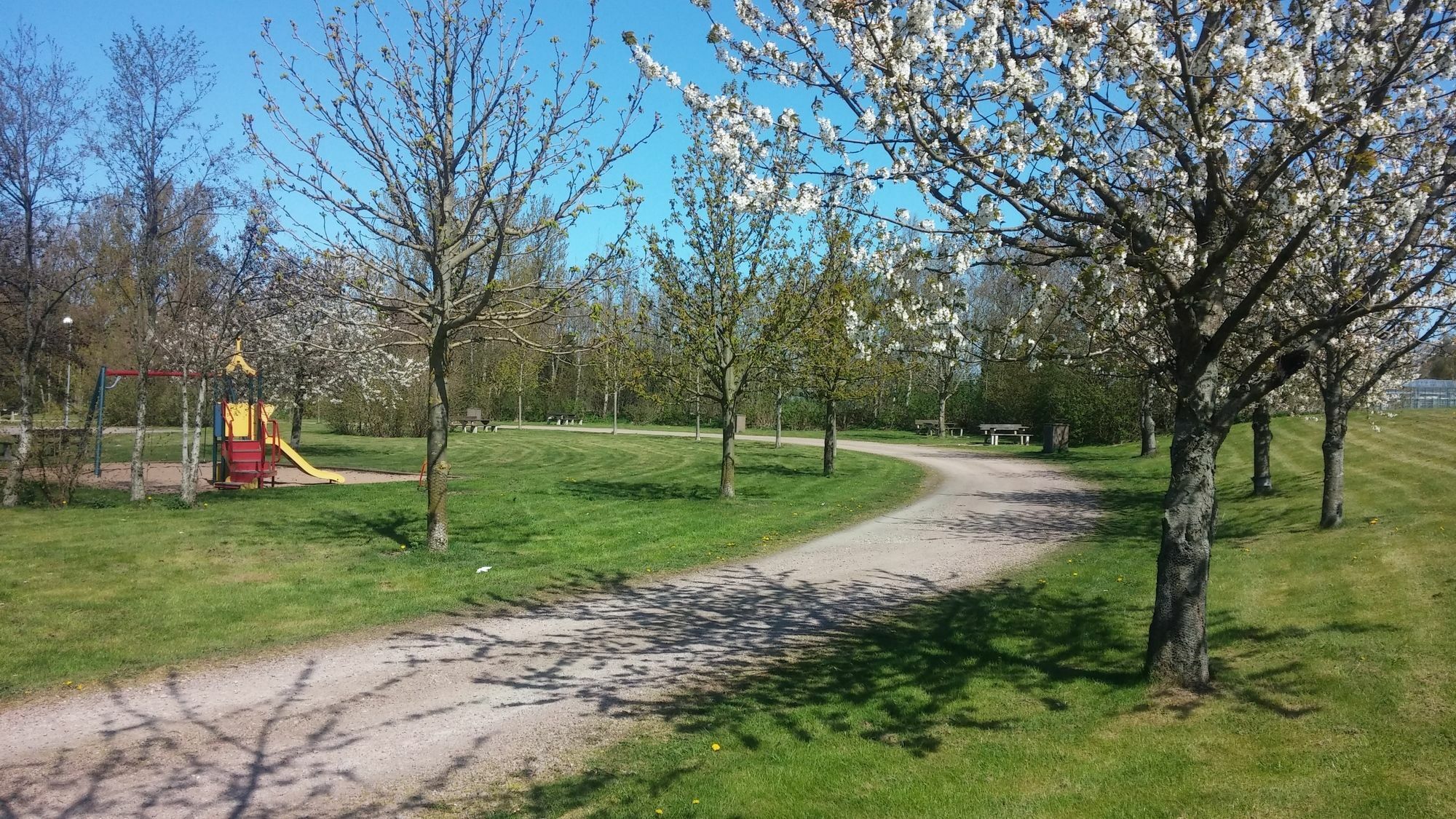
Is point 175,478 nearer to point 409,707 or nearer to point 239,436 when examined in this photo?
point 239,436

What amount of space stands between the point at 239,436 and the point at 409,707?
1653 centimetres

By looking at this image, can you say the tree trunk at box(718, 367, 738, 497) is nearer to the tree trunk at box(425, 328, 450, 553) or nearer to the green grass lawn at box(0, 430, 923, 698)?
the green grass lawn at box(0, 430, 923, 698)

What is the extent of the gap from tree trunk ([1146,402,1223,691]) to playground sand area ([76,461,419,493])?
16.3m

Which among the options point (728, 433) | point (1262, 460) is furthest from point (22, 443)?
point (1262, 460)

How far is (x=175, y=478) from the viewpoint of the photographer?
19328 mm

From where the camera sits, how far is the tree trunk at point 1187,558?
566cm

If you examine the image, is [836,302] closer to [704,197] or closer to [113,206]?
[704,197]

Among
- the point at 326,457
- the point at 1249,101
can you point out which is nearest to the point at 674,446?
the point at 326,457

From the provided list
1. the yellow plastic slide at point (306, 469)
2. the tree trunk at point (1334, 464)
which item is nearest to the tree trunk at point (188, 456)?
the yellow plastic slide at point (306, 469)

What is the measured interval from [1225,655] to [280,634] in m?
7.34

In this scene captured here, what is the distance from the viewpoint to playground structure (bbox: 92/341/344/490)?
1767 cm

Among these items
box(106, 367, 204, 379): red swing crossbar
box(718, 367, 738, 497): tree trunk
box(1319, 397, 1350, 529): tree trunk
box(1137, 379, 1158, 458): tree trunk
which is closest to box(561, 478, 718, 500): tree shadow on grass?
box(718, 367, 738, 497): tree trunk

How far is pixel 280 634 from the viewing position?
7312mm

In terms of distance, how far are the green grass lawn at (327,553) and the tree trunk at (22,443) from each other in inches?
32.4
